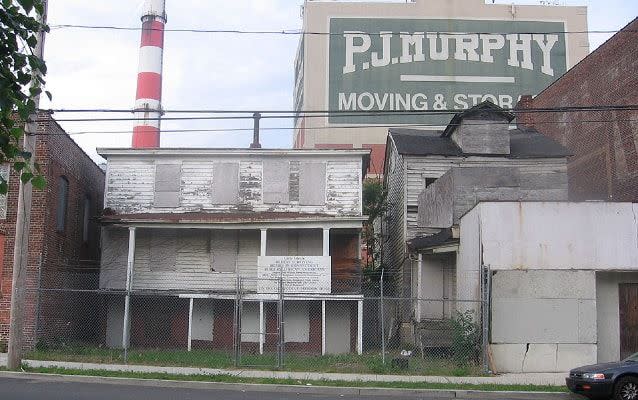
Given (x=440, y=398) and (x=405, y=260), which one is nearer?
(x=440, y=398)

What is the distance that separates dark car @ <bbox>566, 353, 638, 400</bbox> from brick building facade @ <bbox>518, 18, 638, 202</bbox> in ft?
50.6

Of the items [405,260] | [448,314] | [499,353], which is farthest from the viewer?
[405,260]

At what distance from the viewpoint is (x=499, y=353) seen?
16.9m

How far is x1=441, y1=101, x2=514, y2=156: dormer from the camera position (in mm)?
25781

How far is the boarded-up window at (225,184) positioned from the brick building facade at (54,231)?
480cm

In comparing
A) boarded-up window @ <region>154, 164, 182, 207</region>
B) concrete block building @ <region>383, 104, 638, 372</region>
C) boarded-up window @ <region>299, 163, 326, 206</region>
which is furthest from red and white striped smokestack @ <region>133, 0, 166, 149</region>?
concrete block building @ <region>383, 104, 638, 372</region>

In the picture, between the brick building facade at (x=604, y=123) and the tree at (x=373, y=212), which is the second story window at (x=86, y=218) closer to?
the tree at (x=373, y=212)

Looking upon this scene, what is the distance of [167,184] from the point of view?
24234 mm

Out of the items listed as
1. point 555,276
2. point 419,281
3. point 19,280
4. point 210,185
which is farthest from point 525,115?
point 19,280

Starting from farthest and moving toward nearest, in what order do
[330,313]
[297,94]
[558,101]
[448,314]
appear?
[297,94]
[558,101]
[330,313]
[448,314]

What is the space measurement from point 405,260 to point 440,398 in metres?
12.1

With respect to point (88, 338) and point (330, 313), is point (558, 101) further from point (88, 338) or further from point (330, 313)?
point (88, 338)

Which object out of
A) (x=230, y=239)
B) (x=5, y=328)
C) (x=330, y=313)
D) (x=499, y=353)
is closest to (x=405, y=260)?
(x=330, y=313)

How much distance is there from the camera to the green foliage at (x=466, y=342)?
56.4 ft
